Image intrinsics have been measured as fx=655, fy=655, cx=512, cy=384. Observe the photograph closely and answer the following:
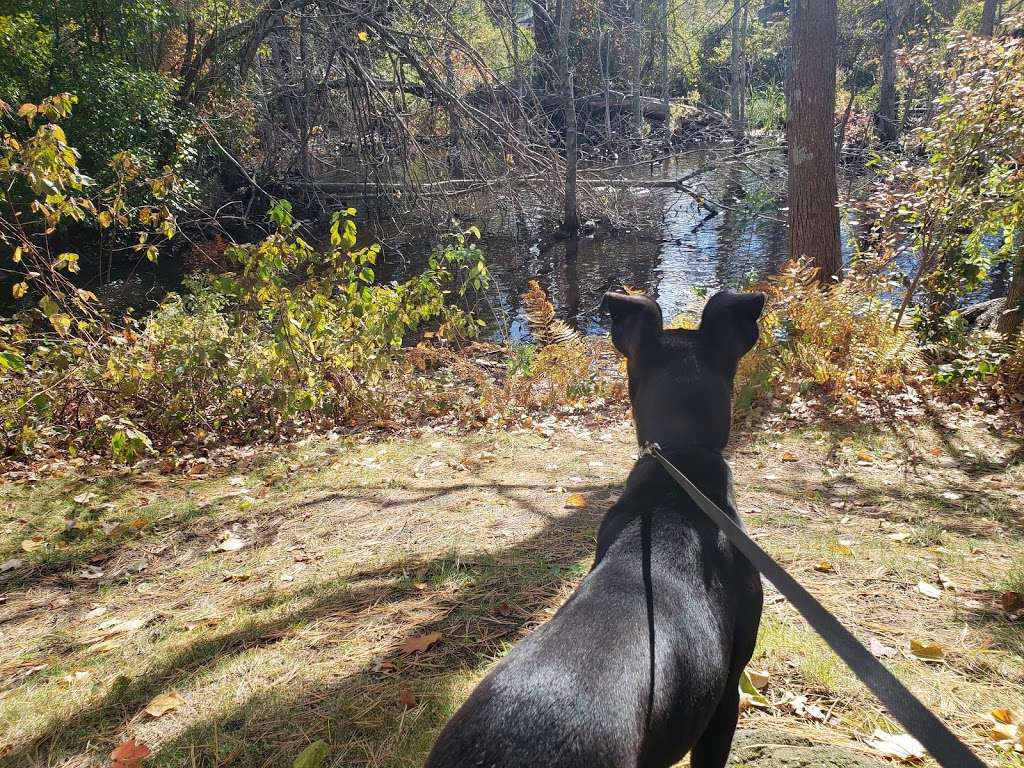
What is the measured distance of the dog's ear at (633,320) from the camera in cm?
250

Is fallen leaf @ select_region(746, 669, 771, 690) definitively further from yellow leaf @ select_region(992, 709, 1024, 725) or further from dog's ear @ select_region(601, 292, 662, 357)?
dog's ear @ select_region(601, 292, 662, 357)

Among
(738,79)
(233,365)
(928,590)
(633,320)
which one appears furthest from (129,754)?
(738,79)

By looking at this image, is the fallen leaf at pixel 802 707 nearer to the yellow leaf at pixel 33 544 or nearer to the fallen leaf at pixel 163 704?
the fallen leaf at pixel 163 704

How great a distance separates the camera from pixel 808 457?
18.1 feet

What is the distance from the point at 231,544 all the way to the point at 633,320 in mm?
3219

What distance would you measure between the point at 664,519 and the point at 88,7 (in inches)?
741

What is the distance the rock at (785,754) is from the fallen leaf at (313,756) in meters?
1.44

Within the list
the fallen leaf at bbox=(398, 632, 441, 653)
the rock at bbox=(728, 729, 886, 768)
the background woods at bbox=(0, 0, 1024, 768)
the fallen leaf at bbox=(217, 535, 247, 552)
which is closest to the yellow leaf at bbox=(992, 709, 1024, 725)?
the background woods at bbox=(0, 0, 1024, 768)

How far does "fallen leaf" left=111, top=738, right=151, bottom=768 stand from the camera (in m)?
2.33

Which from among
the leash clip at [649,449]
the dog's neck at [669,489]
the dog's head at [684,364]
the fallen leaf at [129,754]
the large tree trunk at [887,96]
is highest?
the large tree trunk at [887,96]

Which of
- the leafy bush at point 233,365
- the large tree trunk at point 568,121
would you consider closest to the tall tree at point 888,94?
the large tree trunk at point 568,121

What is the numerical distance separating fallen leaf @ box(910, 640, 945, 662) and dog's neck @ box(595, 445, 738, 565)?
4.61 feet

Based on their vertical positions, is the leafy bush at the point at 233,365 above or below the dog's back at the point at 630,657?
above

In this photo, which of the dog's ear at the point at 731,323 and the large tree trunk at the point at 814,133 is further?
the large tree trunk at the point at 814,133
